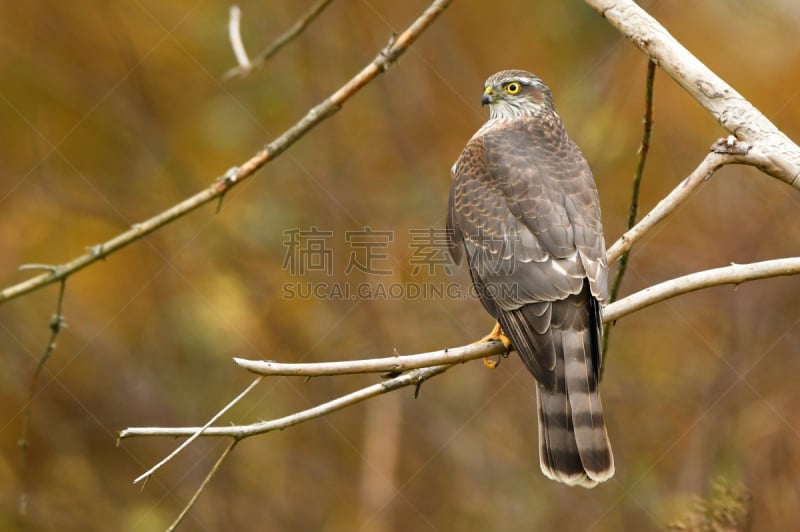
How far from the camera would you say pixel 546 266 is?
395cm

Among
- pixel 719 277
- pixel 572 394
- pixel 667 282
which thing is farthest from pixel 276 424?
pixel 719 277

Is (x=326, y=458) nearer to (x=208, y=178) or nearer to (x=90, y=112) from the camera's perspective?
→ (x=208, y=178)

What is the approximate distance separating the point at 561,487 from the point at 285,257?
267 centimetres

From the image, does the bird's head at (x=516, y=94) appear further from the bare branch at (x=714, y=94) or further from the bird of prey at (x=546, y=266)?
the bare branch at (x=714, y=94)

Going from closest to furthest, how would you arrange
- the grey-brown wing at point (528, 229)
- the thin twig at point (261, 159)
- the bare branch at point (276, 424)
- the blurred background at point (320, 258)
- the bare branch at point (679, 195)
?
the bare branch at point (276, 424), the bare branch at point (679, 195), the thin twig at point (261, 159), the grey-brown wing at point (528, 229), the blurred background at point (320, 258)

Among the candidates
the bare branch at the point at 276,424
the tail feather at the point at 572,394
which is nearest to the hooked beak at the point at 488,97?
the tail feather at the point at 572,394

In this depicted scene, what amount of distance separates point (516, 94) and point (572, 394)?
1.96m

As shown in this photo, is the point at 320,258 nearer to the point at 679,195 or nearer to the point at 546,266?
the point at 546,266

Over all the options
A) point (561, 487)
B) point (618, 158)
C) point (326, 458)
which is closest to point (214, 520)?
point (326, 458)

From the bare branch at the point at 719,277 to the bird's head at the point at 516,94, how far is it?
6.42ft

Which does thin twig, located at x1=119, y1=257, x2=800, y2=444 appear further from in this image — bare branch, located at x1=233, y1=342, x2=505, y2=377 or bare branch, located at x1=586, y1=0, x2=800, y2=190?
bare branch, located at x1=586, y1=0, x2=800, y2=190

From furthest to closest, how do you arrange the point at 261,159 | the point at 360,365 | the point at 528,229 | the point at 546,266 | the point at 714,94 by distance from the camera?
the point at 528,229 < the point at 546,266 < the point at 261,159 < the point at 714,94 < the point at 360,365

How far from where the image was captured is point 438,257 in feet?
22.5

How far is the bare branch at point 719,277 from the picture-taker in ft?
9.67
